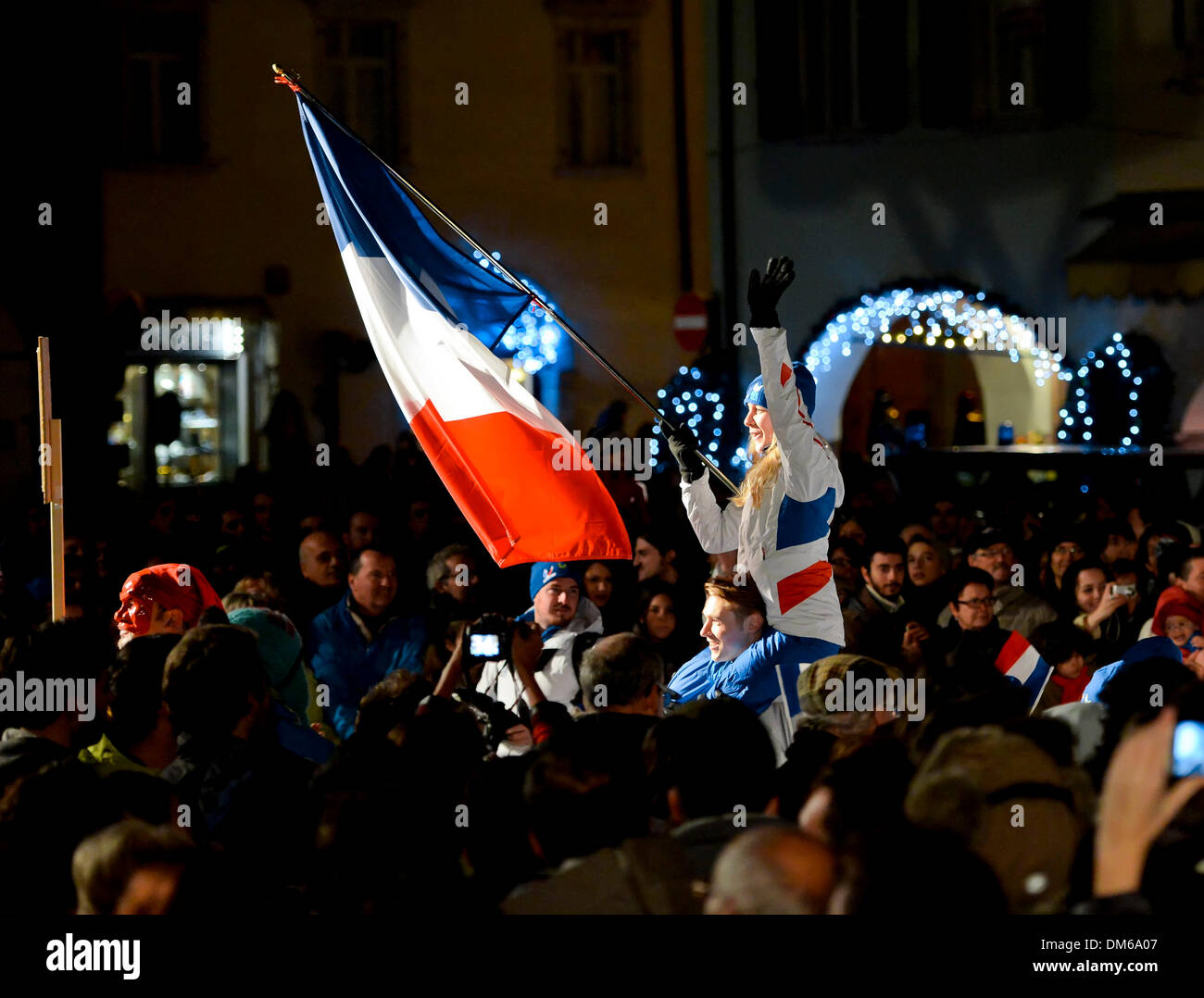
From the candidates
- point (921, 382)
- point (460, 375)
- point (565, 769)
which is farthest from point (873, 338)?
point (565, 769)

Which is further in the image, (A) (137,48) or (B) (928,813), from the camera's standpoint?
(A) (137,48)

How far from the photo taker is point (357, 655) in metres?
7.11

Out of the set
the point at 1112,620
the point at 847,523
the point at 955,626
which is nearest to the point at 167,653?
the point at 955,626

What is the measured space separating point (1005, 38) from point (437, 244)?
11.2 metres

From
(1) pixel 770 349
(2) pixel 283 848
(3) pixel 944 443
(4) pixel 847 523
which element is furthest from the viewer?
(3) pixel 944 443

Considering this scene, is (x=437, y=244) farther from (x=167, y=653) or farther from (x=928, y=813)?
(x=928, y=813)

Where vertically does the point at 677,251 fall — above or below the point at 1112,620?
above

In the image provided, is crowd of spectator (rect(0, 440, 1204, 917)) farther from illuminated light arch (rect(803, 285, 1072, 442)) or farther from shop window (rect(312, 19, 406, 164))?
shop window (rect(312, 19, 406, 164))

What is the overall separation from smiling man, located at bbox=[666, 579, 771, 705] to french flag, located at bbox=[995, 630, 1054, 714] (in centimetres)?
95

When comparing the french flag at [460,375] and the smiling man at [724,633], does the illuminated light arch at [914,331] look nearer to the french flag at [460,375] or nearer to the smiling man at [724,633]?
the french flag at [460,375]

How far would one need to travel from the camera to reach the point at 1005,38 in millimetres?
16484

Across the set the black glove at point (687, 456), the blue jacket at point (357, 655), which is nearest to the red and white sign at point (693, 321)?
the blue jacket at point (357, 655)

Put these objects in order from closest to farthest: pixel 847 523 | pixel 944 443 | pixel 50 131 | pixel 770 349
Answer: pixel 770 349
pixel 847 523
pixel 50 131
pixel 944 443

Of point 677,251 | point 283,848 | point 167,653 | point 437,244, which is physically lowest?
point 283,848
